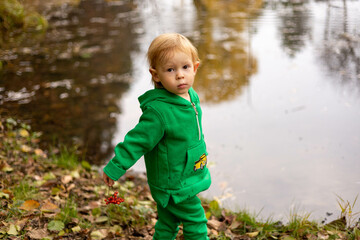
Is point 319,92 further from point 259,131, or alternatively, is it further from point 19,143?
point 19,143

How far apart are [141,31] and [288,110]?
5.67m

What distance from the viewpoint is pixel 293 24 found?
9.24 meters

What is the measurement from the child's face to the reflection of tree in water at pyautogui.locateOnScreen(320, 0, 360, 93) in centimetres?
425

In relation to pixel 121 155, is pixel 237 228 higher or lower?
lower

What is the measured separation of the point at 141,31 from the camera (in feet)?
32.1

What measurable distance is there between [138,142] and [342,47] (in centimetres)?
630

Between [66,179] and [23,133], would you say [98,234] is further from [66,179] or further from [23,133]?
[23,133]

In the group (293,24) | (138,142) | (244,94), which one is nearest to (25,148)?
(138,142)

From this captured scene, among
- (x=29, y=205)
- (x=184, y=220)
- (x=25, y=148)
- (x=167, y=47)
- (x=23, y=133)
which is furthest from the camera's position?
(x=23, y=133)

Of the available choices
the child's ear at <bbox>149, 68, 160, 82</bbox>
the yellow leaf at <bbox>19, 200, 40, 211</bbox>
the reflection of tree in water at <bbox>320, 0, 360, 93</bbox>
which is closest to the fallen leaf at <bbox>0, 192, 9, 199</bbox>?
the yellow leaf at <bbox>19, 200, 40, 211</bbox>

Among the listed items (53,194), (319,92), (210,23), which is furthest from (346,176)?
(210,23)

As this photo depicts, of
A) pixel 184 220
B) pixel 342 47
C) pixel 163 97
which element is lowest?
pixel 342 47

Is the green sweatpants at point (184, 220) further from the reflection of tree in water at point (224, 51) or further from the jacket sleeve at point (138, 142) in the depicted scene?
the reflection of tree in water at point (224, 51)

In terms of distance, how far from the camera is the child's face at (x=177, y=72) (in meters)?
2.02
